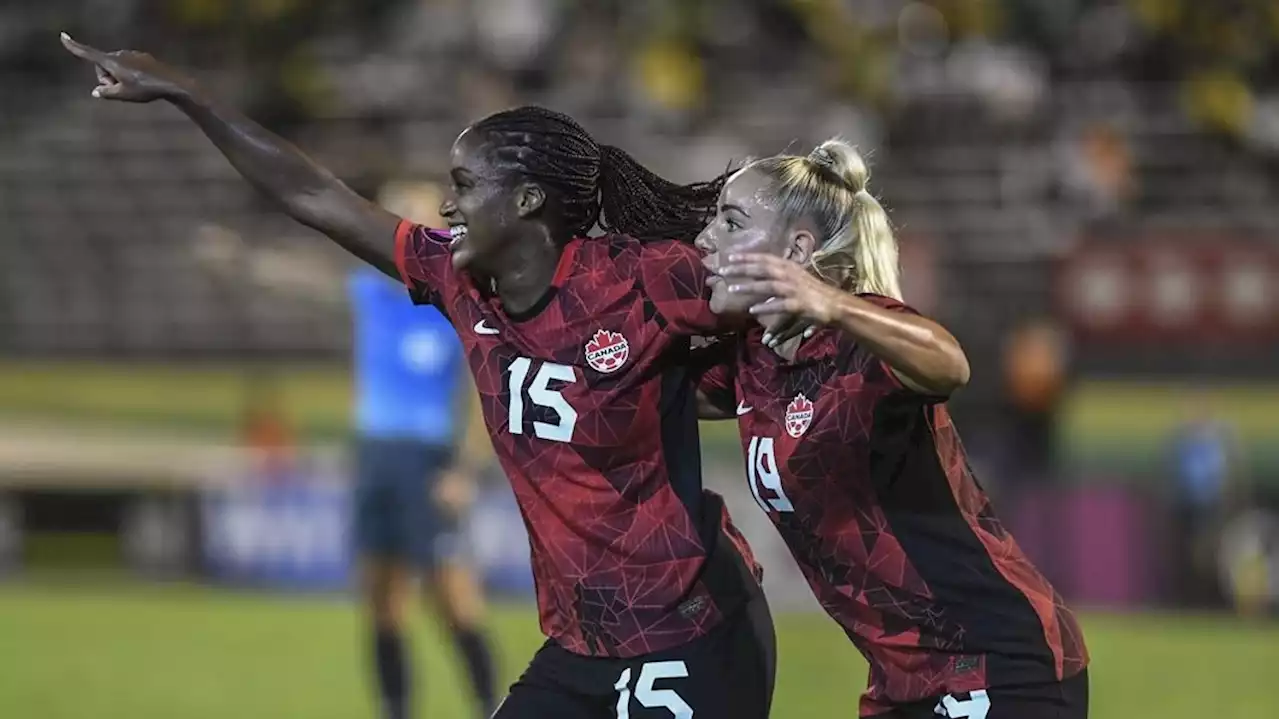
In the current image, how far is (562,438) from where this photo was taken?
3.78 metres

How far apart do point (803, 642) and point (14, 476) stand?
20.2 feet

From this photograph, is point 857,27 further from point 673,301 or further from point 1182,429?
point 673,301

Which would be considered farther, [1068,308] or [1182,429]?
[1068,308]

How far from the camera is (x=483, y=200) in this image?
12.3 feet

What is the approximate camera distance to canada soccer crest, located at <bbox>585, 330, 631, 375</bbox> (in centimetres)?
377

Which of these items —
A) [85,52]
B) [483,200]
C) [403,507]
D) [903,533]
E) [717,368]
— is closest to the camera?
[903,533]

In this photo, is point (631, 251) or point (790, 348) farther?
point (631, 251)

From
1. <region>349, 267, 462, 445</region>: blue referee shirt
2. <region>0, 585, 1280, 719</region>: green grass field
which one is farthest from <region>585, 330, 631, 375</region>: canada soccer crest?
<region>0, 585, 1280, 719</region>: green grass field

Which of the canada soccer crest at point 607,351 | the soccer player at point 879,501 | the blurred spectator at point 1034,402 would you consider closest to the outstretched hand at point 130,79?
the canada soccer crest at point 607,351

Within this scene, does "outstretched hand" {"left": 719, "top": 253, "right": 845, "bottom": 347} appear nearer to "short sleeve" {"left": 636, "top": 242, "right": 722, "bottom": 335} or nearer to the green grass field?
"short sleeve" {"left": 636, "top": 242, "right": 722, "bottom": 335}

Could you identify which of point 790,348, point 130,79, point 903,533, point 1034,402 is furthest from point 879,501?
point 1034,402

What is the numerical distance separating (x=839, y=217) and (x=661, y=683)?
1.07 m

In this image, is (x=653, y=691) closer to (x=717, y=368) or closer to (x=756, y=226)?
(x=717, y=368)

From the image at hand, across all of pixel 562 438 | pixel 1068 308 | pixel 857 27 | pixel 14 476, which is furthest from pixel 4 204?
pixel 562 438
